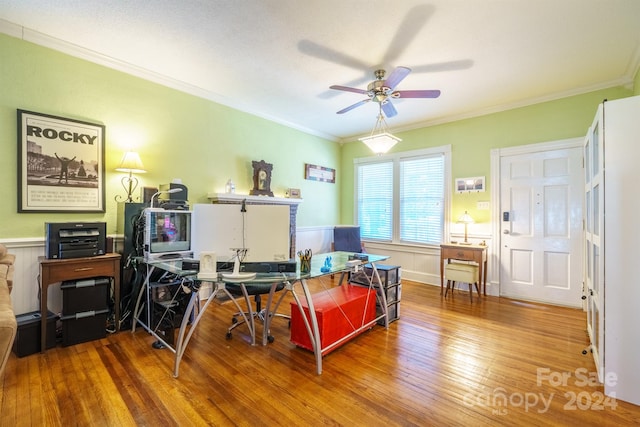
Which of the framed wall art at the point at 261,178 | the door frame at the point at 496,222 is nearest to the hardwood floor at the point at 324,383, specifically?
the door frame at the point at 496,222

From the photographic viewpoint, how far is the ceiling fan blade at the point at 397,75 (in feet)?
7.93

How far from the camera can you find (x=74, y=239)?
2539mm

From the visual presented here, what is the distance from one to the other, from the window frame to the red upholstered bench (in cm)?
236

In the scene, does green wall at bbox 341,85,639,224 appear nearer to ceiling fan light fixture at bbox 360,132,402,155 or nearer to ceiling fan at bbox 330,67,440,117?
ceiling fan at bbox 330,67,440,117

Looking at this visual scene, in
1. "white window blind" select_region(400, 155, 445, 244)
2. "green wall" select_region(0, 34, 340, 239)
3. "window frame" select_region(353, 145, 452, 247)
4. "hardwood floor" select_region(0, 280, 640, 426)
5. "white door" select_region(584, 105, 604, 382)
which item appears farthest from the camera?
"white window blind" select_region(400, 155, 445, 244)

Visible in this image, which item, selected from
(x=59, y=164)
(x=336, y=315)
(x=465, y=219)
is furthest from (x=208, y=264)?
(x=465, y=219)

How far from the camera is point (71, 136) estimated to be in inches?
111

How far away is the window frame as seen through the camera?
4.66m

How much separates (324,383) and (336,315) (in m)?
0.58

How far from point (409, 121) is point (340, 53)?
244cm

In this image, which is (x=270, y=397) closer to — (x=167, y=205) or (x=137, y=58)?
(x=167, y=205)

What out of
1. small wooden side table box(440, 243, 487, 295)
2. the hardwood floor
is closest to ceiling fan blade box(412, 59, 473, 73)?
small wooden side table box(440, 243, 487, 295)

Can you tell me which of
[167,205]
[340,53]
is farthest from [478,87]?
[167,205]

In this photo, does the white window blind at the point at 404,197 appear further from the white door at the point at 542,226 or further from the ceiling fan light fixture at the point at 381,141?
the ceiling fan light fixture at the point at 381,141
